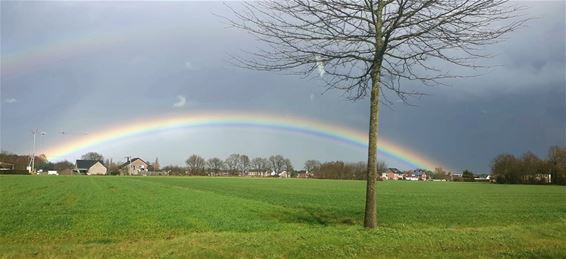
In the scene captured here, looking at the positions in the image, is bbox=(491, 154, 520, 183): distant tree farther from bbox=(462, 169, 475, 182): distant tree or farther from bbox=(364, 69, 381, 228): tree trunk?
bbox=(364, 69, 381, 228): tree trunk

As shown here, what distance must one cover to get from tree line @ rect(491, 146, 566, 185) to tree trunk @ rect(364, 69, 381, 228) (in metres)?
140

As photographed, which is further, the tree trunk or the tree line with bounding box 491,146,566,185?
the tree line with bounding box 491,146,566,185

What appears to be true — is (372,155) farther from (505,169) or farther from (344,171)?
(344,171)

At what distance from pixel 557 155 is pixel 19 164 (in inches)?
6855

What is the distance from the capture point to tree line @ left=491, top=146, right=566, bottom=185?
441 feet

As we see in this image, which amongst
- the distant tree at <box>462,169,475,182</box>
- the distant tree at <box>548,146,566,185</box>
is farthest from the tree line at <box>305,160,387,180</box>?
the distant tree at <box>548,146,566,185</box>

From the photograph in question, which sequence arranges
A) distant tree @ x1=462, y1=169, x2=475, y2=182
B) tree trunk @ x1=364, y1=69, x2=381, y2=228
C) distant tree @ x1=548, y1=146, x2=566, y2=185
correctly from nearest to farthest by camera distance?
tree trunk @ x1=364, y1=69, x2=381, y2=228
distant tree @ x1=548, y1=146, x2=566, y2=185
distant tree @ x1=462, y1=169, x2=475, y2=182

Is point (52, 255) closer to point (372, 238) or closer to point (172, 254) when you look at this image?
point (172, 254)

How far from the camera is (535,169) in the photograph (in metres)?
139

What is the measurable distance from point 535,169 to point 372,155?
481ft

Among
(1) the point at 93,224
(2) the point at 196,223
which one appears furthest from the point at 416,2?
(1) the point at 93,224

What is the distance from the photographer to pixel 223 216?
22.1 meters

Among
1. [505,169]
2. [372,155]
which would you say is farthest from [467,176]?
[372,155]

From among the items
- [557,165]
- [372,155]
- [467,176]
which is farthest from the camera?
[467,176]
